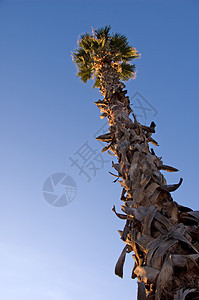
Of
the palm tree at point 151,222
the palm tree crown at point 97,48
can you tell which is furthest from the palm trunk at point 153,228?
the palm tree crown at point 97,48

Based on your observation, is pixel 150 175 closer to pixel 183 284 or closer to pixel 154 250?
pixel 154 250

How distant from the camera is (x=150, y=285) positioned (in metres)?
1.83

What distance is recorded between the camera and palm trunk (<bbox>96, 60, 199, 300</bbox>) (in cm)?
178

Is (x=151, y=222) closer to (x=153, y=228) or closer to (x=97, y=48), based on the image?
(x=153, y=228)

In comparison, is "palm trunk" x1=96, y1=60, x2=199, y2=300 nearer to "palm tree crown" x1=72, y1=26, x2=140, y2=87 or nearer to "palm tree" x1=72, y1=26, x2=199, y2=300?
"palm tree" x1=72, y1=26, x2=199, y2=300

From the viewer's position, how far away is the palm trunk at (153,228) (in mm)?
1778

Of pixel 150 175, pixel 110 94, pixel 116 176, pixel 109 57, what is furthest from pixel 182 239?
pixel 109 57

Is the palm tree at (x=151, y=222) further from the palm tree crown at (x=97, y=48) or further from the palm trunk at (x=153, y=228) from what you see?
the palm tree crown at (x=97, y=48)

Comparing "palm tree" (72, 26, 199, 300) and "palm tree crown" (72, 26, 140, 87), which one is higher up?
"palm tree crown" (72, 26, 140, 87)

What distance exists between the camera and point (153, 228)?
7.19 ft

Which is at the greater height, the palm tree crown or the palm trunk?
the palm tree crown

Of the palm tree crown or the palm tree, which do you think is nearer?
the palm tree

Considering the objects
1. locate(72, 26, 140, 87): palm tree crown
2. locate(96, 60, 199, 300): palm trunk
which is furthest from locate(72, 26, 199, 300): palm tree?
locate(72, 26, 140, 87): palm tree crown

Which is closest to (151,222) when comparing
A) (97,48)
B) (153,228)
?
(153,228)
